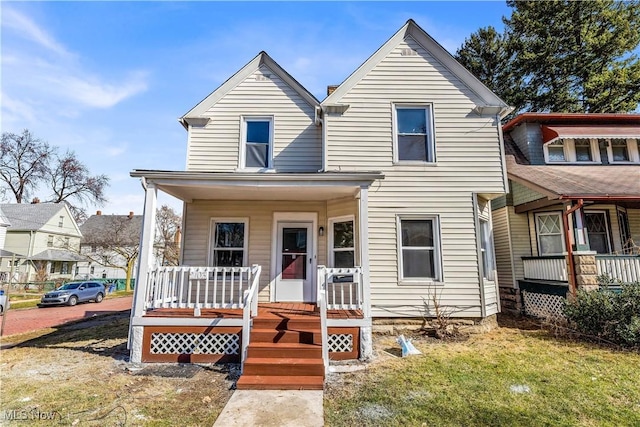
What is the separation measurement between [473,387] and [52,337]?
10481 mm

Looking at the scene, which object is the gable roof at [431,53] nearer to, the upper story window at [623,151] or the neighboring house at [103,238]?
the upper story window at [623,151]

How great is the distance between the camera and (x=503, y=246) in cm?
1105

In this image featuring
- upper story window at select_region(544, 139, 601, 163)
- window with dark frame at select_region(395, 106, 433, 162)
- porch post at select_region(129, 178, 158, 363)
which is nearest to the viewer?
porch post at select_region(129, 178, 158, 363)

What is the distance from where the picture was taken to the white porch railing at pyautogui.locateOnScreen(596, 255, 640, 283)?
322 inches

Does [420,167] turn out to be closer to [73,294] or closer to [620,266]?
[620,266]

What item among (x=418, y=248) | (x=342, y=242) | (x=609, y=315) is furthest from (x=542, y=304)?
(x=342, y=242)

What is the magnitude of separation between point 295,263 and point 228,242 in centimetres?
192

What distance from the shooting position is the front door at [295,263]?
8.18 meters

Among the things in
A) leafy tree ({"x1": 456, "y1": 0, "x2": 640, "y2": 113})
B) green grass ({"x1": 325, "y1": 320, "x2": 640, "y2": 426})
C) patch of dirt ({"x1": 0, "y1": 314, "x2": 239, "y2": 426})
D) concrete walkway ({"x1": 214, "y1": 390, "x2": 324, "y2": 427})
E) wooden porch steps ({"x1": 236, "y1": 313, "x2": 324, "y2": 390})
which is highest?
leafy tree ({"x1": 456, "y1": 0, "x2": 640, "y2": 113})

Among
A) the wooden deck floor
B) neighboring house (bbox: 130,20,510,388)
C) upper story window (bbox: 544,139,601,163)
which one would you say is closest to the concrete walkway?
the wooden deck floor

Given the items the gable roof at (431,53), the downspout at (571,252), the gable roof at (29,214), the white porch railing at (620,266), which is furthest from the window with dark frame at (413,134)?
the gable roof at (29,214)

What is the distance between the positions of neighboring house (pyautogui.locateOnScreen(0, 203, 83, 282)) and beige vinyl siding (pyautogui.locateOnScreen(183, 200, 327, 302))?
27.1 metres

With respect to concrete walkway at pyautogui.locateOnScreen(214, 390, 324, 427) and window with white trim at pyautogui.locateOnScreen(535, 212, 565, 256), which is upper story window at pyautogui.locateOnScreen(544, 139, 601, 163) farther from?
concrete walkway at pyautogui.locateOnScreen(214, 390, 324, 427)

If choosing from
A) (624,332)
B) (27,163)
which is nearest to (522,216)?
(624,332)
